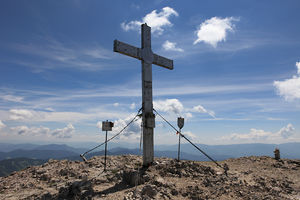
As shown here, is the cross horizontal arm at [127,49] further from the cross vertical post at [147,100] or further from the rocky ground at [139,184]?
the rocky ground at [139,184]

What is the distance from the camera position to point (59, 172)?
987cm

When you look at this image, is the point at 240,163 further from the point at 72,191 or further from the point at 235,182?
the point at 72,191

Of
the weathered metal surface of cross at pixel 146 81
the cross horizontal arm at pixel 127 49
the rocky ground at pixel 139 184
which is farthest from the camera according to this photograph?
the weathered metal surface of cross at pixel 146 81

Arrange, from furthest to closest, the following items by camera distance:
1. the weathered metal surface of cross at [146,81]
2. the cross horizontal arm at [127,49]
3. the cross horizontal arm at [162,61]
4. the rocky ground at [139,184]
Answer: the cross horizontal arm at [162,61], the weathered metal surface of cross at [146,81], the cross horizontal arm at [127,49], the rocky ground at [139,184]

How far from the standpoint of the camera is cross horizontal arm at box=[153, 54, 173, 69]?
1034 centimetres

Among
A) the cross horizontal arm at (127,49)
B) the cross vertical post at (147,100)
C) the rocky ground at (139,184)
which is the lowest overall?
the rocky ground at (139,184)

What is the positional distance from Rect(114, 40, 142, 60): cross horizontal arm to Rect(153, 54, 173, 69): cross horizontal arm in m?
1.15

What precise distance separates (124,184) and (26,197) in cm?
369

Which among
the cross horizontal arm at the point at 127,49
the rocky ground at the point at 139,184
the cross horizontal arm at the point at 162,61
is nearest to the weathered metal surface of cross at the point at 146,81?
the cross horizontal arm at the point at 127,49

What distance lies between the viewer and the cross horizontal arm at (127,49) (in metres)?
8.66

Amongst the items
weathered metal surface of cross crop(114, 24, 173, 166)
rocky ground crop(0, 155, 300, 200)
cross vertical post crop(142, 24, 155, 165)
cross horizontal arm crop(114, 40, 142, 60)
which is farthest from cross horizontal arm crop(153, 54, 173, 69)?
rocky ground crop(0, 155, 300, 200)

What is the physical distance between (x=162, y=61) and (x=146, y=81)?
6.87ft

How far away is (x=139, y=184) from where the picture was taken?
768 cm

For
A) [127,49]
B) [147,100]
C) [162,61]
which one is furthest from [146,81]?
[162,61]
